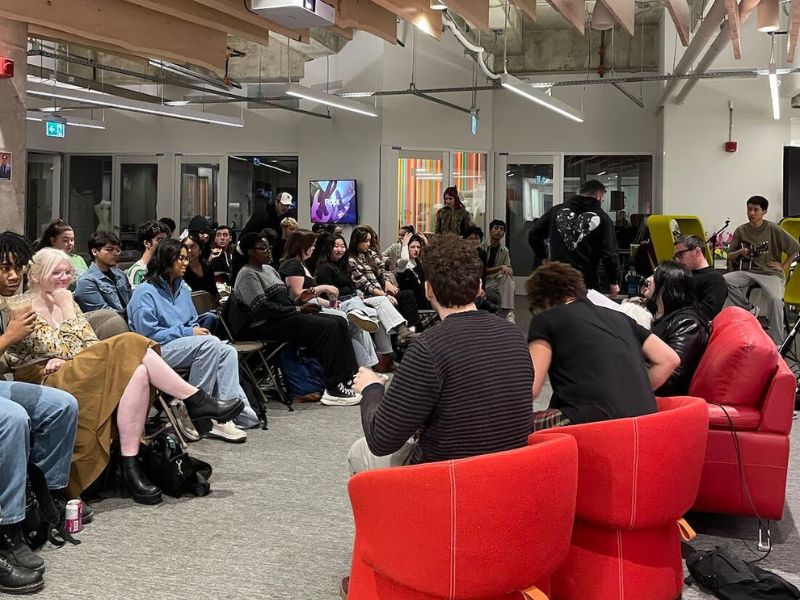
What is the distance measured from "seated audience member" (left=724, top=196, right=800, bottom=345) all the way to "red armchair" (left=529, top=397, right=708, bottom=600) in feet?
20.2

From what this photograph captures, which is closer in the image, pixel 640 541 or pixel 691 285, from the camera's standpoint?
pixel 640 541

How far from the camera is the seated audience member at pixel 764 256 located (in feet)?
28.6

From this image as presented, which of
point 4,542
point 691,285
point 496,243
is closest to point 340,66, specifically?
point 496,243

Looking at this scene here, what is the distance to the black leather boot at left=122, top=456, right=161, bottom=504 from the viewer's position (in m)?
4.20

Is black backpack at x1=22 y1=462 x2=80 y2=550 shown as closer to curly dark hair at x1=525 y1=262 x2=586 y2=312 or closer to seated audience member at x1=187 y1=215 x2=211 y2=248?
curly dark hair at x1=525 y1=262 x2=586 y2=312

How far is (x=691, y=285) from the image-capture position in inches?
176

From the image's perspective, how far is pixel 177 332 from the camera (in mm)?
5367

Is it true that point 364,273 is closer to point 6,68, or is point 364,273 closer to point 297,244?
point 297,244

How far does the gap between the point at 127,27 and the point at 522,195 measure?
980 cm

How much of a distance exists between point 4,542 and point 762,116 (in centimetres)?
1274

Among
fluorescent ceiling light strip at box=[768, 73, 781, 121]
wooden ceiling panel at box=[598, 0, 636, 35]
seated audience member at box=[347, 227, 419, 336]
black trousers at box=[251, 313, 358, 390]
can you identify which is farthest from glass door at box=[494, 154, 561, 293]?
black trousers at box=[251, 313, 358, 390]

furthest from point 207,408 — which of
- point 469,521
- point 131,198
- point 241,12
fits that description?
point 131,198

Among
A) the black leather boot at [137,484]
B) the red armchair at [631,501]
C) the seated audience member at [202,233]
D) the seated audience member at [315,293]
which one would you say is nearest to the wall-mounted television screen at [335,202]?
the seated audience member at [202,233]

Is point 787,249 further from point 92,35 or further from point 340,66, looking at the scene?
point 340,66
